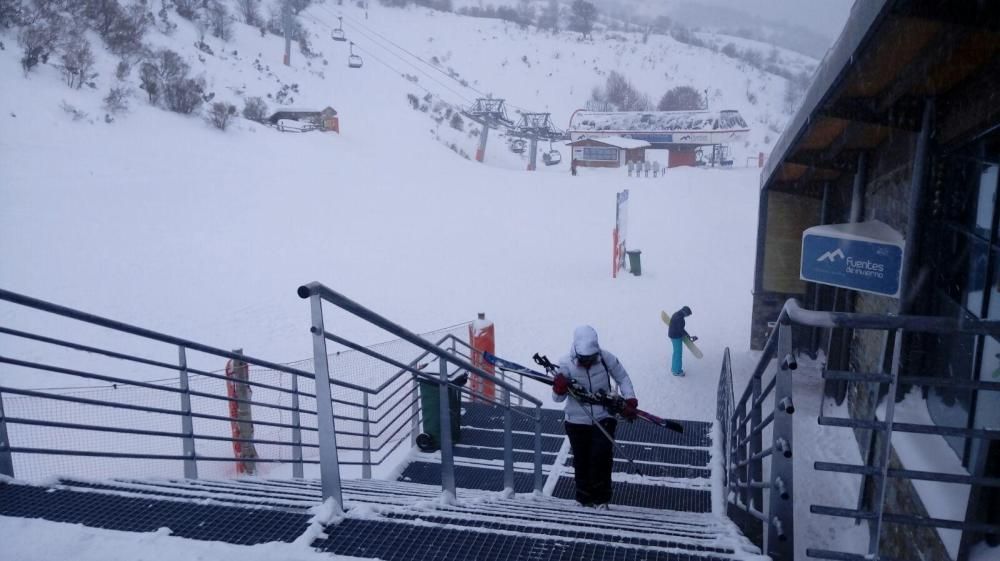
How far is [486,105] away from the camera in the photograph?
43688 millimetres

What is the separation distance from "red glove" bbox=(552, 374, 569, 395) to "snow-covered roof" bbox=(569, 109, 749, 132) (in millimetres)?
38634

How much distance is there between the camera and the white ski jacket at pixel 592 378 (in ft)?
15.7

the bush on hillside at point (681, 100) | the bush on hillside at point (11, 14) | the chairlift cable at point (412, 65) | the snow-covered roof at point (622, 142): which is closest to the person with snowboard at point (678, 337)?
the bush on hillside at point (11, 14)

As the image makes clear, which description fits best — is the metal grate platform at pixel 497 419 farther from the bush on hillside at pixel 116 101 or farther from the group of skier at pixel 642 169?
the group of skier at pixel 642 169

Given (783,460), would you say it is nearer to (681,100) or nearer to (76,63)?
(76,63)

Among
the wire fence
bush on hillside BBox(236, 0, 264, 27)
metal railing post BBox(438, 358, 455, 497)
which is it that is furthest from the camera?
bush on hillside BBox(236, 0, 264, 27)

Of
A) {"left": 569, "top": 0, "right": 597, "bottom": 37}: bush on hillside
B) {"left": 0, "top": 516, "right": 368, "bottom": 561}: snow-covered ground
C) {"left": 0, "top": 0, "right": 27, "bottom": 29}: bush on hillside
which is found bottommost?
{"left": 0, "top": 516, "right": 368, "bottom": 561}: snow-covered ground

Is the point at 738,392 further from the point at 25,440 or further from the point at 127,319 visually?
the point at 127,319

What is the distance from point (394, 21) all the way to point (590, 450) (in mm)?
81000

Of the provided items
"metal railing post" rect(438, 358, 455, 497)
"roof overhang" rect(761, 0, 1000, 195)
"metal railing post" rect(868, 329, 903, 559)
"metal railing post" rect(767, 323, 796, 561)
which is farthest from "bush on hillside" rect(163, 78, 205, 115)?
"metal railing post" rect(868, 329, 903, 559)

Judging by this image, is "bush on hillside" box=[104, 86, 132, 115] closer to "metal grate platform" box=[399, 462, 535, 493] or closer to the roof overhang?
"metal grate platform" box=[399, 462, 535, 493]

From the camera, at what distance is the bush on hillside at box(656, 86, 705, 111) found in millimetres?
62378

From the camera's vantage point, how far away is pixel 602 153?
1610 inches

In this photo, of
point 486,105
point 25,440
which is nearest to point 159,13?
point 486,105
